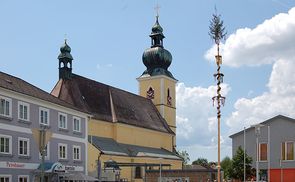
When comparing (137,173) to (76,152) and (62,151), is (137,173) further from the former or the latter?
(62,151)

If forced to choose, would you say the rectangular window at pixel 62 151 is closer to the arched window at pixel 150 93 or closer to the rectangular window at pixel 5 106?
the rectangular window at pixel 5 106

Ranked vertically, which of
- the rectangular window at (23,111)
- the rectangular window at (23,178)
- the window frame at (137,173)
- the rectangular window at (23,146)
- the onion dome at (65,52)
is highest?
the onion dome at (65,52)

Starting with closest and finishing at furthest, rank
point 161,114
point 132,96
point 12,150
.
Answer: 1. point 12,150
2. point 132,96
3. point 161,114

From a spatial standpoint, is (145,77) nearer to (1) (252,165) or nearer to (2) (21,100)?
(1) (252,165)

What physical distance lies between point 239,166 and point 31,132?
18389mm

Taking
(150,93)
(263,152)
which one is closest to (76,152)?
(263,152)

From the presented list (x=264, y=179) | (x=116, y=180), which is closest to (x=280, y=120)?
(x=264, y=179)

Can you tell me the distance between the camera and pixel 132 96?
81.2 meters

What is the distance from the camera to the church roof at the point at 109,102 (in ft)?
207

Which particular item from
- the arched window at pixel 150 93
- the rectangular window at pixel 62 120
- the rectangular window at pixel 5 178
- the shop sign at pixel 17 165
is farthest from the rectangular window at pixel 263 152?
the arched window at pixel 150 93

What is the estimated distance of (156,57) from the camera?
8619 cm

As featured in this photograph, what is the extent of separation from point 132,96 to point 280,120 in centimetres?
3794

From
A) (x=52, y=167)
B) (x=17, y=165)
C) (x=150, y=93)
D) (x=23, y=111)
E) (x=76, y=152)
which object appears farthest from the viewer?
(x=150, y=93)

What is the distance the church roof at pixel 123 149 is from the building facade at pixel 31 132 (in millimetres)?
14539
